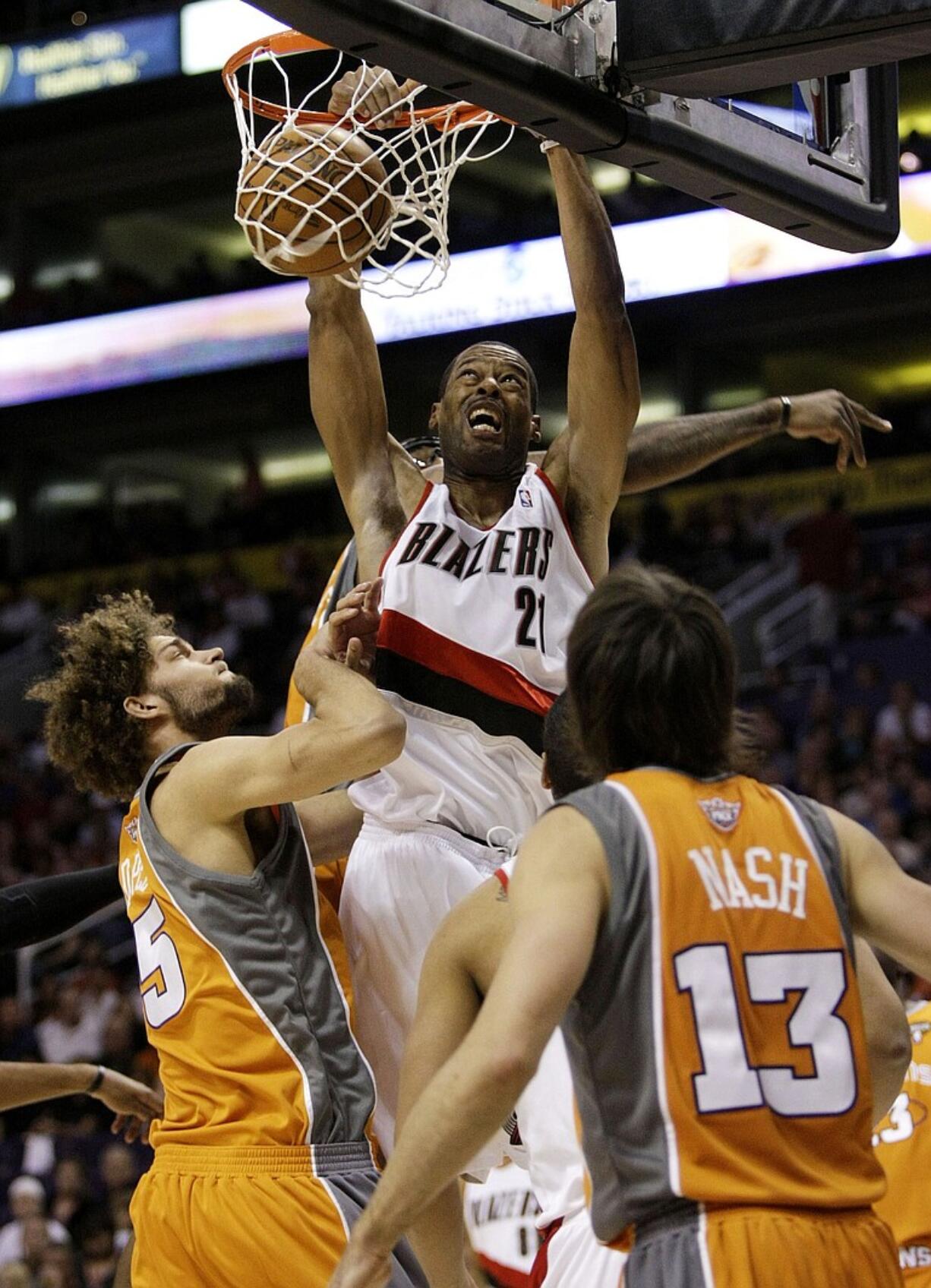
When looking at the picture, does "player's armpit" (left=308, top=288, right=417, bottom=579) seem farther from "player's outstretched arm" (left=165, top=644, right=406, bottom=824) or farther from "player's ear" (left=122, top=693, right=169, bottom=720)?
"player's outstretched arm" (left=165, top=644, right=406, bottom=824)

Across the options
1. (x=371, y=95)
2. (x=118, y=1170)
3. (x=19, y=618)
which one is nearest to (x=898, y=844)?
(x=118, y=1170)

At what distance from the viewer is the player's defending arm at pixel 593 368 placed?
4.27 m

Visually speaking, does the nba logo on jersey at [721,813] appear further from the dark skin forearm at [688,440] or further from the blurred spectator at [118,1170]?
the blurred spectator at [118,1170]

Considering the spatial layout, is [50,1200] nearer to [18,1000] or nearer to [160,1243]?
[18,1000]

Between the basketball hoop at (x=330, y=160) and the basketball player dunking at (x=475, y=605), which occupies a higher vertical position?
the basketball hoop at (x=330, y=160)

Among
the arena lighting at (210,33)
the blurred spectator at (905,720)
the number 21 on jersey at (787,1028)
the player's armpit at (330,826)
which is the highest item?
the arena lighting at (210,33)

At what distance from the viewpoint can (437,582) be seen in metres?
4.18

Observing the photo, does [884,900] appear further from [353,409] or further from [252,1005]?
[353,409]

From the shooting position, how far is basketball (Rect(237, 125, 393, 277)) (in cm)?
400

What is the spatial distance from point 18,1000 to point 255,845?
9.10 m

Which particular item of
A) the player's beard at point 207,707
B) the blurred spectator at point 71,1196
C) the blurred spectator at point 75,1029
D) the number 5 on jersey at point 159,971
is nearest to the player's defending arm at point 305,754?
the number 5 on jersey at point 159,971

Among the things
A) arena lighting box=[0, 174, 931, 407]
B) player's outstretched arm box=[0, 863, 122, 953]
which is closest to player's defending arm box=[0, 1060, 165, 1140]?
player's outstretched arm box=[0, 863, 122, 953]

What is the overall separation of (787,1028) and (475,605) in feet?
6.30

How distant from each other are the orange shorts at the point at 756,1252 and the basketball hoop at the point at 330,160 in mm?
2382
